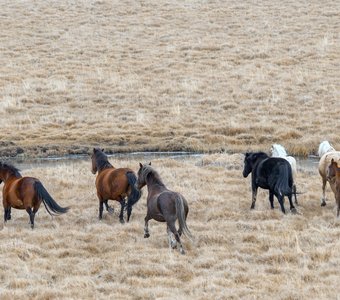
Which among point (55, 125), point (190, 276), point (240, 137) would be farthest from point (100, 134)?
point (190, 276)

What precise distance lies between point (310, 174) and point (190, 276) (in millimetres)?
8487

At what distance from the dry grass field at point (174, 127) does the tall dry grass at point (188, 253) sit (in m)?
0.03

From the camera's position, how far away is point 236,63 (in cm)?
3309

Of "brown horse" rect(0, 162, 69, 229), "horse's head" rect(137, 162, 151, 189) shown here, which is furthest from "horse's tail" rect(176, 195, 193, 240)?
"brown horse" rect(0, 162, 69, 229)

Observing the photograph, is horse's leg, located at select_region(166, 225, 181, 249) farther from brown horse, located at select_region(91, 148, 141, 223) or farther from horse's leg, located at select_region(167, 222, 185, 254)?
brown horse, located at select_region(91, 148, 141, 223)

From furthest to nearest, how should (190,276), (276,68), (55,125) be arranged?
(276,68), (55,125), (190,276)

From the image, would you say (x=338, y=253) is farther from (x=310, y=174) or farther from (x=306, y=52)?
(x=306, y=52)

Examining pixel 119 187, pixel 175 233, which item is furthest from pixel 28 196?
pixel 175 233

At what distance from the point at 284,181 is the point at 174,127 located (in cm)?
1102

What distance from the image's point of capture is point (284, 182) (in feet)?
44.8

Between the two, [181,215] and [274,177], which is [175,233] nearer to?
[181,215]

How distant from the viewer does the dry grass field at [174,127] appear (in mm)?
10273

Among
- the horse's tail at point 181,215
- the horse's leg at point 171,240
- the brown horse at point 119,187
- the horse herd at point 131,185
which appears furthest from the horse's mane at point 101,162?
the horse's tail at point 181,215

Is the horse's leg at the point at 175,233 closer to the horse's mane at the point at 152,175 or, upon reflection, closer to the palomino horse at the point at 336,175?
the horse's mane at the point at 152,175
